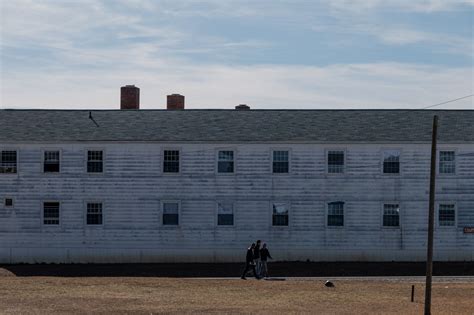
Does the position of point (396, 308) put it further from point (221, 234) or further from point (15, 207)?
point (15, 207)

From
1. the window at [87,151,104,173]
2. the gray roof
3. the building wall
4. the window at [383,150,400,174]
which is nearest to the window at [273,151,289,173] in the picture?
the building wall

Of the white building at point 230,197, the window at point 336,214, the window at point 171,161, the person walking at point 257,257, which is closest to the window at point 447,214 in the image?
the white building at point 230,197

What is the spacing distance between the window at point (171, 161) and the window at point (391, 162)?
10.6 m

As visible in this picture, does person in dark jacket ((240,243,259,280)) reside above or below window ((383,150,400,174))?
below

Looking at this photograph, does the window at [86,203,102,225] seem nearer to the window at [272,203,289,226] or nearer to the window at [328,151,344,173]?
the window at [272,203,289,226]

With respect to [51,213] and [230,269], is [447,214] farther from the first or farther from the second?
[51,213]

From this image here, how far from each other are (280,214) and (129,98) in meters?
12.2

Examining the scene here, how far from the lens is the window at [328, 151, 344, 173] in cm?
5144

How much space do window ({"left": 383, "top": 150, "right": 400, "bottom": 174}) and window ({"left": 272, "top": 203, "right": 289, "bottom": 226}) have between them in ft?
17.9

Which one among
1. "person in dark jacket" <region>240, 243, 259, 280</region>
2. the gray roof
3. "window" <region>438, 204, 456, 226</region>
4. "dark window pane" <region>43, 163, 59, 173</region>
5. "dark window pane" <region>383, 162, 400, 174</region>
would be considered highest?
the gray roof

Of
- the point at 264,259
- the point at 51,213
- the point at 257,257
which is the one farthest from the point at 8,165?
the point at 264,259

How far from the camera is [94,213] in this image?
51.6 meters

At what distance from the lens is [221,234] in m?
51.2

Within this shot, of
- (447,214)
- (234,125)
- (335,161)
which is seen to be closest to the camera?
(447,214)
